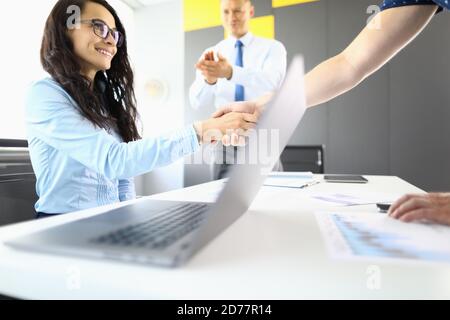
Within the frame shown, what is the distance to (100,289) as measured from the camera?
30cm

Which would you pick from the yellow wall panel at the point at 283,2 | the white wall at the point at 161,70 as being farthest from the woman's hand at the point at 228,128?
the white wall at the point at 161,70

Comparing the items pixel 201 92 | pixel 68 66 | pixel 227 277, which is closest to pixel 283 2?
pixel 201 92

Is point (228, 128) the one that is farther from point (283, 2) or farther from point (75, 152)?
point (283, 2)

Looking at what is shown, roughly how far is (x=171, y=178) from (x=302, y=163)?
2.23 metres

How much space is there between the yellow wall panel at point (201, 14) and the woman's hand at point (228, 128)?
2.74m

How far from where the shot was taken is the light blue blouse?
93cm

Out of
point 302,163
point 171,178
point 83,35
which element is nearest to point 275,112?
point 83,35

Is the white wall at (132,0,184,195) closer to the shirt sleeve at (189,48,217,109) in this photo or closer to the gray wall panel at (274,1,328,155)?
the shirt sleeve at (189,48,217,109)

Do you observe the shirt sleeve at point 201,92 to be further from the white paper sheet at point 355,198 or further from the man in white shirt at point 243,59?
the white paper sheet at point 355,198

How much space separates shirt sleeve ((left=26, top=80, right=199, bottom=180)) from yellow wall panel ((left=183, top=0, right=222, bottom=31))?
2.79m

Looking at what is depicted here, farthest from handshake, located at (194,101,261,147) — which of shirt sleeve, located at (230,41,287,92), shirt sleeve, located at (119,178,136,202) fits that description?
shirt sleeve, located at (230,41,287,92)

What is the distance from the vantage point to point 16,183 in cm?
111

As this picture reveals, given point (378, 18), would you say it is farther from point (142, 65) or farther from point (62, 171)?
point (142, 65)

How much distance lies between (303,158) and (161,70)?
263 cm
